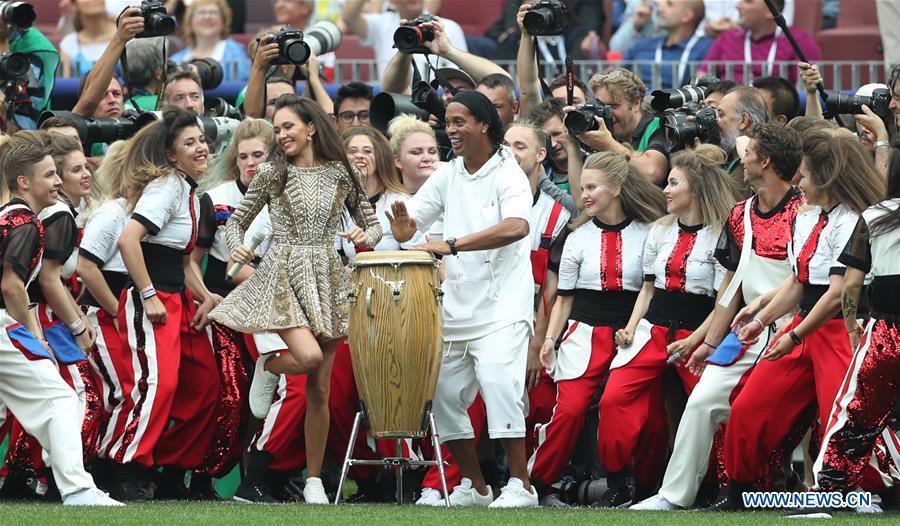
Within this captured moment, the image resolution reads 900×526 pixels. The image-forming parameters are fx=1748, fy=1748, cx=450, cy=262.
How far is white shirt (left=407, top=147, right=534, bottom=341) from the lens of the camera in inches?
335

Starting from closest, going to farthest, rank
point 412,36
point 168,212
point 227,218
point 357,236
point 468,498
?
point 357,236 < point 468,498 < point 168,212 < point 227,218 < point 412,36

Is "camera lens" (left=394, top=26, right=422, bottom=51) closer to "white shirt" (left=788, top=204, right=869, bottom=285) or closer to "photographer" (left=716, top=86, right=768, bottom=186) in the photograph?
"photographer" (left=716, top=86, right=768, bottom=186)

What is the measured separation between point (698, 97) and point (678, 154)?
39.1 inches

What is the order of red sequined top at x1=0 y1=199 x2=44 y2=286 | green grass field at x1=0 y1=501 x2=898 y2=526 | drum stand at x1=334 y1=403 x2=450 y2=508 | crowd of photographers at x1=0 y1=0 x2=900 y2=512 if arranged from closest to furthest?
green grass field at x1=0 y1=501 x2=898 y2=526
red sequined top at x1=0 y1=199 x2=44 y2=286
drum stand at x1=334 y1=403 x2=450 y2=508
crowd of photographers at x1=0 y1=0 x2=900 y2=512

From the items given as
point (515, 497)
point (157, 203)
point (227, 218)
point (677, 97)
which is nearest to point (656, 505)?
point (515, 497)

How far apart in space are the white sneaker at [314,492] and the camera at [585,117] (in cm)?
233

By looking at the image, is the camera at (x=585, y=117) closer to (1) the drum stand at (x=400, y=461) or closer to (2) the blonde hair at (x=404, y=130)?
(2) the blonde hair at (x=404, y=130)

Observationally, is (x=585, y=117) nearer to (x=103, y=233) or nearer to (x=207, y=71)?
(x=103, y=233)

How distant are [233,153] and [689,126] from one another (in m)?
2.50

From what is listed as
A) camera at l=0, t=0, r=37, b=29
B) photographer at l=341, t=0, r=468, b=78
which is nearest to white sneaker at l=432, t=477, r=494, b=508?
camera at l=0, t=0, r=37, b=29

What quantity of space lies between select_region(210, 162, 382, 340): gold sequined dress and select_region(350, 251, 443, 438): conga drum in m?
0.35

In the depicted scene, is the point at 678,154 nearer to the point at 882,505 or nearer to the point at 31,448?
the point at 882,505

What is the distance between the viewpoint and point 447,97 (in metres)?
10.7

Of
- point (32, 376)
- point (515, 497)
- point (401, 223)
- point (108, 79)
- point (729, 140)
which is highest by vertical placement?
point (108, 79)
